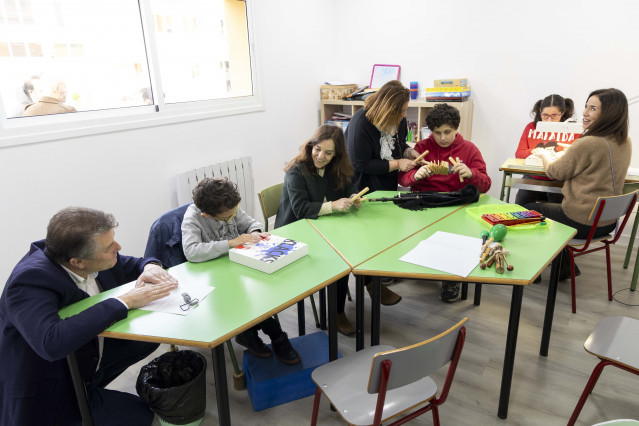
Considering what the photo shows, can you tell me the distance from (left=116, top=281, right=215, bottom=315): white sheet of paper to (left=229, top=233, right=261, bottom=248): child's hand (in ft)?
1.04

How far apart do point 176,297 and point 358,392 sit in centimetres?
78

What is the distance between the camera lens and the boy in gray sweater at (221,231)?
202cm

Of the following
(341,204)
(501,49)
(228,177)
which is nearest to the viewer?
(341,204)

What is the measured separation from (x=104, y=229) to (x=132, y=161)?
5.75 feet

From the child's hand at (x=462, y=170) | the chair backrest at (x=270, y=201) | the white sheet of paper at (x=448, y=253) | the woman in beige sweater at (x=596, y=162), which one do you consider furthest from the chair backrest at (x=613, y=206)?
the chair backrest at (x=270, y=201)

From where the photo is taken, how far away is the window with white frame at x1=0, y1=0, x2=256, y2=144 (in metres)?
2.75

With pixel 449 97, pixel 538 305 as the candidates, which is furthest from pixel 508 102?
pixel 538 305

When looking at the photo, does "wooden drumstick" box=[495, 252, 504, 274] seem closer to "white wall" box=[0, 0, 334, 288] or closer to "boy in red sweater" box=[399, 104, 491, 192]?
"boy in red sweater" box=[399, 104, 491, 192]

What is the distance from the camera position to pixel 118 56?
326 cm

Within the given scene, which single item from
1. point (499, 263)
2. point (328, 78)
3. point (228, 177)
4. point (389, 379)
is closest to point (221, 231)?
point (389, 379)

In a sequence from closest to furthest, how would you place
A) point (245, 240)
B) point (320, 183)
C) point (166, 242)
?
point (245, 240) → point (166, 242) → point (320, 183)

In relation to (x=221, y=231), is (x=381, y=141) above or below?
above

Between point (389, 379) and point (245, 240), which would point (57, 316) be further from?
point (389, 379)

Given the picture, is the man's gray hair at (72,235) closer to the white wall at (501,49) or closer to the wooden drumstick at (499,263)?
the wooden drumstick at (499,263)
